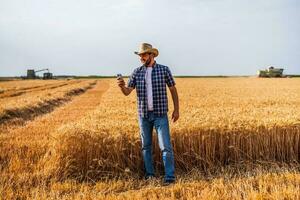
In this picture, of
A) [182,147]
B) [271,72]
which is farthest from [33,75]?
[182,147]

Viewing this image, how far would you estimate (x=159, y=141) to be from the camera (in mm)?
7363

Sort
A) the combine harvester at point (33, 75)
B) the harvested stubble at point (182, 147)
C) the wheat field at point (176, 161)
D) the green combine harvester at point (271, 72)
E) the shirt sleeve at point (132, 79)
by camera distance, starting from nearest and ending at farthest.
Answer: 1. the wheat field at point (176, 161)
2. the shirt sleeve at point (132, 79)
3. the harvested stubble at point (182, 147)
4. the green combine harvester at point (271, 72)
5. the combine harvester at point (33, 75)

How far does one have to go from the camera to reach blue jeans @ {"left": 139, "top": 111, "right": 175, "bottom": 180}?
729 cm

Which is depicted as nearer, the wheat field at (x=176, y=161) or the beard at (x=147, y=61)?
the wheat field at (x=176, y=161)

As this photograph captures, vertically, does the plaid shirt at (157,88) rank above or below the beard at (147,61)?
below

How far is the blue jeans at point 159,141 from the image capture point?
7.29 metres

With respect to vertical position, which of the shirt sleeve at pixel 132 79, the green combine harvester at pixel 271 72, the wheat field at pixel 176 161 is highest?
the shirt sleeve at pixel 132 79

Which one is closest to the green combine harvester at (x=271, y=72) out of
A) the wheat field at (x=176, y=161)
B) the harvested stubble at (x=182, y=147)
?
the wheat field at (x=176, y=161)

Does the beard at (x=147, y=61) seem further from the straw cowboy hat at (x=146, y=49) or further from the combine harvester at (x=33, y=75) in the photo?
the combine harvester at (x=33, y=75)

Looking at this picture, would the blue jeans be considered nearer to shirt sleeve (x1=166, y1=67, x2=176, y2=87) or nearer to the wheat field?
the wheat field

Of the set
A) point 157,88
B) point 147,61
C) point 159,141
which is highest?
point 147,61

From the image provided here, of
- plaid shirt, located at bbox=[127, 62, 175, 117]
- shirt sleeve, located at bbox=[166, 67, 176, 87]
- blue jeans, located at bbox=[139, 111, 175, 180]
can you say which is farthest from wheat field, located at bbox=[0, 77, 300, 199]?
shirt sleeve, located at bbox=[166, 67, 176, 87]

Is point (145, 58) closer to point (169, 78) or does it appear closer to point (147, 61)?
point (147, 61)

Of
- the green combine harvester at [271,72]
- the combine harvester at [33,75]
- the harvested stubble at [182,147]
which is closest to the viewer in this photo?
the harvested stubble at [182,147]
